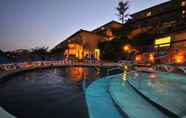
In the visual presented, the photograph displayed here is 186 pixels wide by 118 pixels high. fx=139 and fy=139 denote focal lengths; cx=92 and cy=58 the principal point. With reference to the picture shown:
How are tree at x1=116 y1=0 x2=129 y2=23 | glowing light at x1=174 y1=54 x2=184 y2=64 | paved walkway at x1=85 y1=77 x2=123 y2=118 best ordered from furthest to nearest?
tree at x1=116 y1=0 x2=129 y2=23, glowing light at x1=174 y1=54 x2=184 y2=64, paved walkway at x1=85 y1=77 x2=123 y2=118

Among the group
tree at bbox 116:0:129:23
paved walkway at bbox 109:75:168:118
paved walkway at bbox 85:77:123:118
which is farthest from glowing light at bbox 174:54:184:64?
tree at bbox 116:0:129:23

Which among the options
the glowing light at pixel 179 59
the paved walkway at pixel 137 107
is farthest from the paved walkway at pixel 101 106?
the glowing light at pixel 179 59

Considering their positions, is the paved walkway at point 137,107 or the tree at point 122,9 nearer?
the paved walkway at point 137,107

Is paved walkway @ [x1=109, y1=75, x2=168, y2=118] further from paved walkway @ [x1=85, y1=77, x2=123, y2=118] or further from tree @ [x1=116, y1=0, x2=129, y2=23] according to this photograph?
tree @ [x1=116, y1=0, x2=129, y2=23]

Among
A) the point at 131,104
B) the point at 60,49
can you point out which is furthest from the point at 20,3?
the point at 131,104

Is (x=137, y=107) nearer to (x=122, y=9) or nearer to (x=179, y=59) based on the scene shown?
(x=179, y=59)

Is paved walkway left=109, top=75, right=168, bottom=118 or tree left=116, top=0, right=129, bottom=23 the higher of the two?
tree left=116, top=0, right=129, bottom=23

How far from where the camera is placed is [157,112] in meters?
3.94

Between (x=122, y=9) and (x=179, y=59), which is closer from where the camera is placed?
(x=179, y=59)

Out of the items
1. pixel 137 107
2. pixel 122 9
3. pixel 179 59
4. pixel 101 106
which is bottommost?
pixel 101 106

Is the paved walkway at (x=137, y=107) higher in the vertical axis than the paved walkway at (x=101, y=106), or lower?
higher

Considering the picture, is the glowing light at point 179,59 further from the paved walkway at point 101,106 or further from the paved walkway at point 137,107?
the paved walkway at point 101,106

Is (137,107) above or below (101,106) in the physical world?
above

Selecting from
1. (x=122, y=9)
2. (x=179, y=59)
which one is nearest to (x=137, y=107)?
(x=179, y=59)
